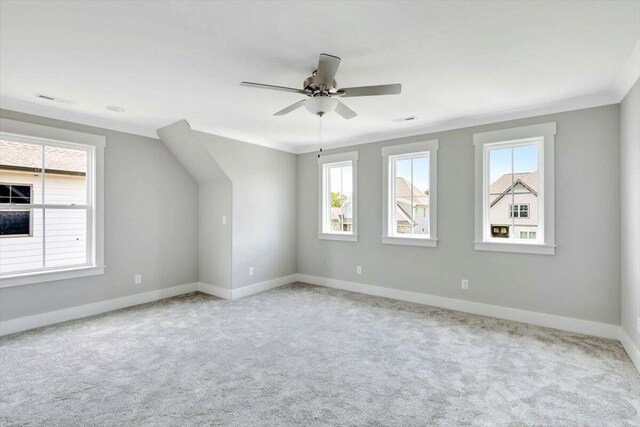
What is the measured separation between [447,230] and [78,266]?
474 cm

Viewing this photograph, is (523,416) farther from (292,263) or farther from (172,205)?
(172,205)

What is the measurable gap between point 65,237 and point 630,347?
6037mm

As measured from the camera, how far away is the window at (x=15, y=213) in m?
3.56

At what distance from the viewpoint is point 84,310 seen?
405 centimetres

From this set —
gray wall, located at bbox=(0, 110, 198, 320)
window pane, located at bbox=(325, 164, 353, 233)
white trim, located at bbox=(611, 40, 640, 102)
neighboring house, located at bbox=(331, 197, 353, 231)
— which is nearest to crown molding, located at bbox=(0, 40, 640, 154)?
white trim, located at bbox=(611, 40, 640, 102)

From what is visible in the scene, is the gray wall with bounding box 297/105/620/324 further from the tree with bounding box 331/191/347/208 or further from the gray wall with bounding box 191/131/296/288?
the gray wall with bounding box 191/131/296/288

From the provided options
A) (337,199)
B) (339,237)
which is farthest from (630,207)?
(337,199)

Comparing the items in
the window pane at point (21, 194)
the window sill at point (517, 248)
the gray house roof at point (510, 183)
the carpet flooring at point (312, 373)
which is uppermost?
the gray house roof at point (510, 183)

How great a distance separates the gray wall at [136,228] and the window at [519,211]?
454cm

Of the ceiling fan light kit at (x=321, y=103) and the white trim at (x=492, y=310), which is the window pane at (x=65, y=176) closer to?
the ceiling fan light kit at (x=321, y=103)

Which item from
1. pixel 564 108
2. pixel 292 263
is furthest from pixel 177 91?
pixel 564 108

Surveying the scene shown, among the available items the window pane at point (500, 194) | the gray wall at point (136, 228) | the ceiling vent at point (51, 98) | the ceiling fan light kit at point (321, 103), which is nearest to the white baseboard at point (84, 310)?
the gray wall at point (136, 228)

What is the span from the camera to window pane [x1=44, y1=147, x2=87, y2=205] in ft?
12.7

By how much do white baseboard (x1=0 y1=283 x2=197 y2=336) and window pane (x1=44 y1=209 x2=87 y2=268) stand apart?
563mm
